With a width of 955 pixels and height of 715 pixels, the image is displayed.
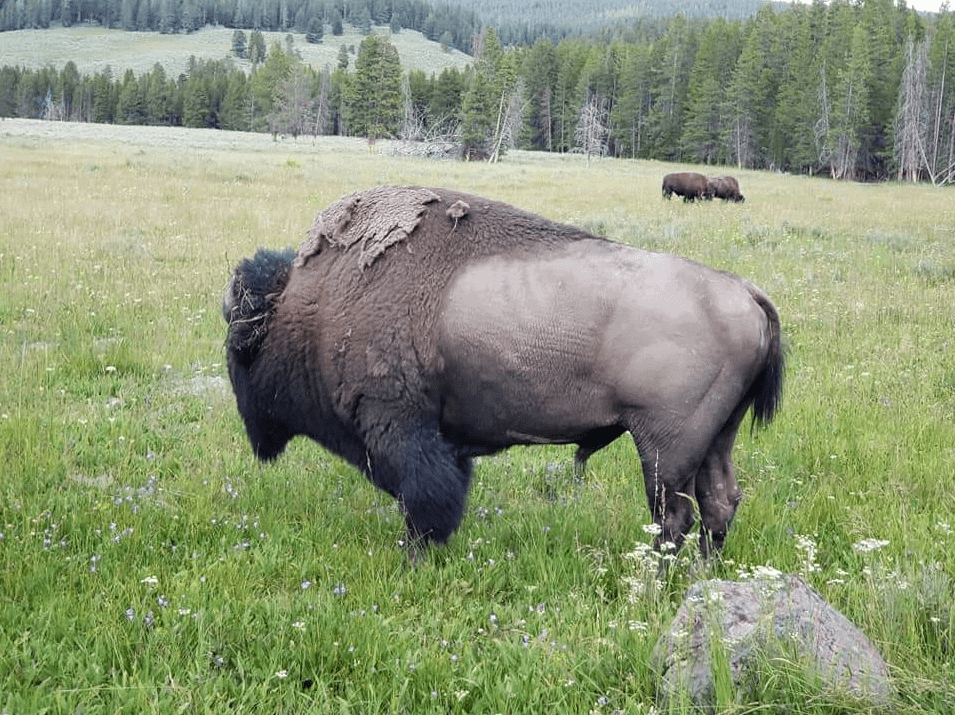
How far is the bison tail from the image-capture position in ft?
13.5

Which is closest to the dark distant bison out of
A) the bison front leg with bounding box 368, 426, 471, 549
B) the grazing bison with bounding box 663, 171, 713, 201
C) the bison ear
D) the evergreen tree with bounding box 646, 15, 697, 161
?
the grazing bison with bounding box 663, 171, 713, 201

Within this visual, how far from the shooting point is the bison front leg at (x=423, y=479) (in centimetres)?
423

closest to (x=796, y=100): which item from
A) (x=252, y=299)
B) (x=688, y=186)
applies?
(x=688, y=186)

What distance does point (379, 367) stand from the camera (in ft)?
14.1

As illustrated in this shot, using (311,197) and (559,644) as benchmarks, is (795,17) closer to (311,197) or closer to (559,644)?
(311,197)

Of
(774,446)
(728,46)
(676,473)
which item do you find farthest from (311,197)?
(728,46)

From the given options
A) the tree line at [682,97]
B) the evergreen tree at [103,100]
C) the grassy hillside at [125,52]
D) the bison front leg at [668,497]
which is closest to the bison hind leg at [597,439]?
the bison front leg at [668,497]

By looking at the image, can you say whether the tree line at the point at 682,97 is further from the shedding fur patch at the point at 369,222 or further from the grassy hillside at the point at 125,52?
the shedding fur patch at the point at 369,222

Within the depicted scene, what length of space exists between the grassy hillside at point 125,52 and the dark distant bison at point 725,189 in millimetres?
140180

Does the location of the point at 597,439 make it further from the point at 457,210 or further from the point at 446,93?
the point at 446,93

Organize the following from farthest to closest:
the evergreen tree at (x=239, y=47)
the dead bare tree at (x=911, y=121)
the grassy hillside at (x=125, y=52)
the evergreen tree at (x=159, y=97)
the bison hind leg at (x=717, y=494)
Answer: the evergreen tree at (x=239, y=47) < the grassy hillside at (x=125, y=52) < the evergreen tree at (x=159, y=97) < the dead bare tree at (x=911, y=121) < the bison hind leg at (x=717, y=494)

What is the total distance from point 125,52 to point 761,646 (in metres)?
198

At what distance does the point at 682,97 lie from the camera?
305ft

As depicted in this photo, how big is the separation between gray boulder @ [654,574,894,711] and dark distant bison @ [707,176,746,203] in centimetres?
3195
